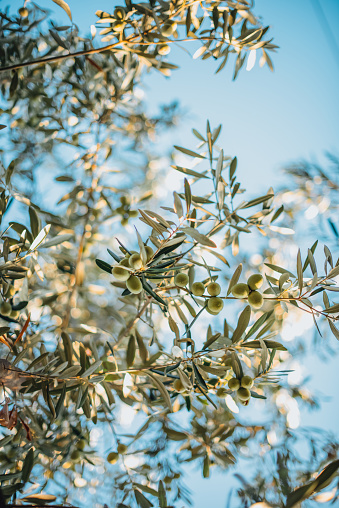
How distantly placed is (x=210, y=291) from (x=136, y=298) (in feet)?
1.43

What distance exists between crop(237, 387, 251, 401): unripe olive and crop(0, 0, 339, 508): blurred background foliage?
3 centimetres

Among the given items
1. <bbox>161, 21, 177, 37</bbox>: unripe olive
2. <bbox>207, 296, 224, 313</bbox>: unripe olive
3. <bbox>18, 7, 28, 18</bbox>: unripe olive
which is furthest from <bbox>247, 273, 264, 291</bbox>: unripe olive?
<bbox>18, 7, 28, 18</bbox>: unripe olive

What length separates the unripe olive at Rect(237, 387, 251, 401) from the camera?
99 centimetres

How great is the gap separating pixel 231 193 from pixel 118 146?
5.52 feet

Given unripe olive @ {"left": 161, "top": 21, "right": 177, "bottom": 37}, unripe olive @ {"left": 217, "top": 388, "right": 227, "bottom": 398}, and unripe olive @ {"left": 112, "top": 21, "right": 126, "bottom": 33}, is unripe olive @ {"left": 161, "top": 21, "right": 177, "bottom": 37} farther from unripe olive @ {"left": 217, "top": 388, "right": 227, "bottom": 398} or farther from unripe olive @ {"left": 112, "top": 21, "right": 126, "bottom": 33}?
unripe olive @ {"left": 217, "top": 388, "right": 227, "bottom": 398}

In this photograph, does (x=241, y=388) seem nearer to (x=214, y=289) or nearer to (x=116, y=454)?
(x=214, y=289)

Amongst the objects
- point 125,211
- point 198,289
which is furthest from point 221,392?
point 125,211

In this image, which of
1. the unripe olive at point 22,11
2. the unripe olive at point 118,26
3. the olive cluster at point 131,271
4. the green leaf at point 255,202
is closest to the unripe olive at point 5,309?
the olive cluster at point 131,271

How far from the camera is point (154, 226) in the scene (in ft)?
3.04

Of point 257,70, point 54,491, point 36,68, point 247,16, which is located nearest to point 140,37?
point 247,16

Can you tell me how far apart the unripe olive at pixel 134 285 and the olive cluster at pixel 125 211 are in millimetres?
820

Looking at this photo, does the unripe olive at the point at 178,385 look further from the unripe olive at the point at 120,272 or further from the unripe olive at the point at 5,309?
the unripe olive at the point at 5,309

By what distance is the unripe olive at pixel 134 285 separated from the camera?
2.91 feet

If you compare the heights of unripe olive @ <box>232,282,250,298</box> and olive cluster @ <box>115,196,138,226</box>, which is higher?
olive cluster @ <box>115,196,138,226</box>
